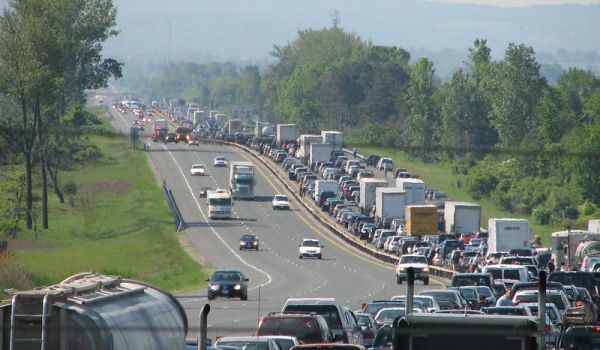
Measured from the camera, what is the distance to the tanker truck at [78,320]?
1955cm


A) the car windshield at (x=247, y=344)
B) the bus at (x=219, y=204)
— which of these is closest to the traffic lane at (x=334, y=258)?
the bus at (x=219, y=204)

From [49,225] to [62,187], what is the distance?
22.1 m

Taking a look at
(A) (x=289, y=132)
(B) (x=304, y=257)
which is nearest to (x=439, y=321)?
(B) (x=304, y=257)

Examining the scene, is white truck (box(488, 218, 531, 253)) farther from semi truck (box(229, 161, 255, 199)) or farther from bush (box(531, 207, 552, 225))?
bush (box(531, 207, 552, 225))

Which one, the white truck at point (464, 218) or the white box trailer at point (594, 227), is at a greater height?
the white box trailer at point (594, 227)

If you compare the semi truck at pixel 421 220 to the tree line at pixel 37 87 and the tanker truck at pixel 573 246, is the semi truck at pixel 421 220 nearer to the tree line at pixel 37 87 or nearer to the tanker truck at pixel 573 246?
the tree line at pixel 37 87

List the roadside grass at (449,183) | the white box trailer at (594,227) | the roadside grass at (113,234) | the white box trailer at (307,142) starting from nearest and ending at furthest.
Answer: the roadside grass at (113,234), the white box trailer at (594,227), the roadside grass at (449,183), the white box trailer at (307,142)

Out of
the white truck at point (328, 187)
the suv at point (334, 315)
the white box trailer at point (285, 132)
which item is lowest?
the white truck at point (328, 187)

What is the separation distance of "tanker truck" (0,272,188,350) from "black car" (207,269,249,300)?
34.5m

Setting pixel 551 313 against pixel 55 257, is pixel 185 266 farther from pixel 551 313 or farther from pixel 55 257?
pixel 551 313

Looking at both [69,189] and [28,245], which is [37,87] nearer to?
[28,245]

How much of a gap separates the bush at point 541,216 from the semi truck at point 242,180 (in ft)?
65.5

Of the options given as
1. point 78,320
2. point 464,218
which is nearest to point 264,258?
point 464,218

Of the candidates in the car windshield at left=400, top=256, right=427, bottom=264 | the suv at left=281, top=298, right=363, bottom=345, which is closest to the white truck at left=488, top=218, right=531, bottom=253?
the car windshield at left=400, top=256, right=427, bottom=264
